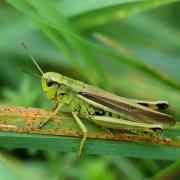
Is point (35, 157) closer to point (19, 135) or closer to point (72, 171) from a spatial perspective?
point (72, 171)

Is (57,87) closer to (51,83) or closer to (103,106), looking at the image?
(51,83)

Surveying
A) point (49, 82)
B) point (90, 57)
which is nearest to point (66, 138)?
point (49, 82)

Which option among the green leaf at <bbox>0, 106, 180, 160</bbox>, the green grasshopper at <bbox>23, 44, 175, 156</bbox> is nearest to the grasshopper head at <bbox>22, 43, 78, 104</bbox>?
the green grasshopper at <bbox>23, 44, 175, 156</bbox>

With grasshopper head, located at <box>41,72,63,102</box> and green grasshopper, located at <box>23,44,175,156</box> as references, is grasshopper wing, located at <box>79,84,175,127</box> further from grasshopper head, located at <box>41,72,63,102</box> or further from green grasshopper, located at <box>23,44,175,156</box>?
grasshopper head, located at <box>41,72,63,102</box>

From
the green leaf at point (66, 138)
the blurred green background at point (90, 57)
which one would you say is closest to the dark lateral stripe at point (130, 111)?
the green leaf at point (66, 138)

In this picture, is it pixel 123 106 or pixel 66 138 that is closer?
pixel 66 138

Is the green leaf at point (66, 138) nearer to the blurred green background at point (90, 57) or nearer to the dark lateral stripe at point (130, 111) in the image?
the dark lateral stripe at point (130, 111)

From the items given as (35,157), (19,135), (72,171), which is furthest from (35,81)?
(19,135)
